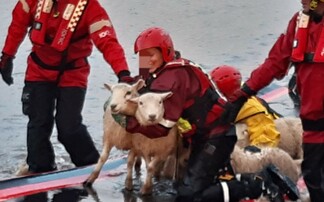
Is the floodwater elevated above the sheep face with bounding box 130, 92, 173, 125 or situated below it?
below

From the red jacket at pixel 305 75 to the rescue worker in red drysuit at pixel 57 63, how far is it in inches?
54.1

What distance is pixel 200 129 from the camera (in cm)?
728

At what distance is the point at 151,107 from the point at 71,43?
4.95 feet

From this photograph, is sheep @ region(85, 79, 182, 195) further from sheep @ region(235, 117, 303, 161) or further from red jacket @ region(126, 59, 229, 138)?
sheep @ region(235, 117, 303, 161)

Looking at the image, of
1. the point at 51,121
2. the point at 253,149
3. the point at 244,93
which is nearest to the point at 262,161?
the point at 253,149

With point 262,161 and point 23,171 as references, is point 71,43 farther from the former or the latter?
point 262,161

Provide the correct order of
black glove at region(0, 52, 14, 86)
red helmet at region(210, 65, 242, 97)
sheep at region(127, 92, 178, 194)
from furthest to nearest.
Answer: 1. black glove at region(0, 52, 14, 86)
2. red helmet at region(210, 65, 242, 97)
3. sheep at region(127, 92, 178, 194)

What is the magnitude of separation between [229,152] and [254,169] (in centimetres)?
25

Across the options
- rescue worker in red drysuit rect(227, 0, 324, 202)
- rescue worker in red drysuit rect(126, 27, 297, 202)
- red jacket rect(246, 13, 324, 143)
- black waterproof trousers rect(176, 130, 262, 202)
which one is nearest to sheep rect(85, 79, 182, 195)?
rescue worker in red drysuit rect(126, 27, 297, 202)

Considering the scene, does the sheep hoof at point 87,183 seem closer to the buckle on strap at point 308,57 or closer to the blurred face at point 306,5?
the buckle on strap at point 308,57

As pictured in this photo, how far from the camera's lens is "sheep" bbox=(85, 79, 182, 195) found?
691 cm

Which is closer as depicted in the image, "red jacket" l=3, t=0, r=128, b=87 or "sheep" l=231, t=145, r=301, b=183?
"sheep" l=231, t=145, r=301, b=183

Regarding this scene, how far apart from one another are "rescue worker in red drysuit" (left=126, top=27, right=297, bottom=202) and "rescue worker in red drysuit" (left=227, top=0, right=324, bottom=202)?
239 mm

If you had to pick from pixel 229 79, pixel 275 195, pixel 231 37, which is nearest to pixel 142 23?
pixel 231 37
